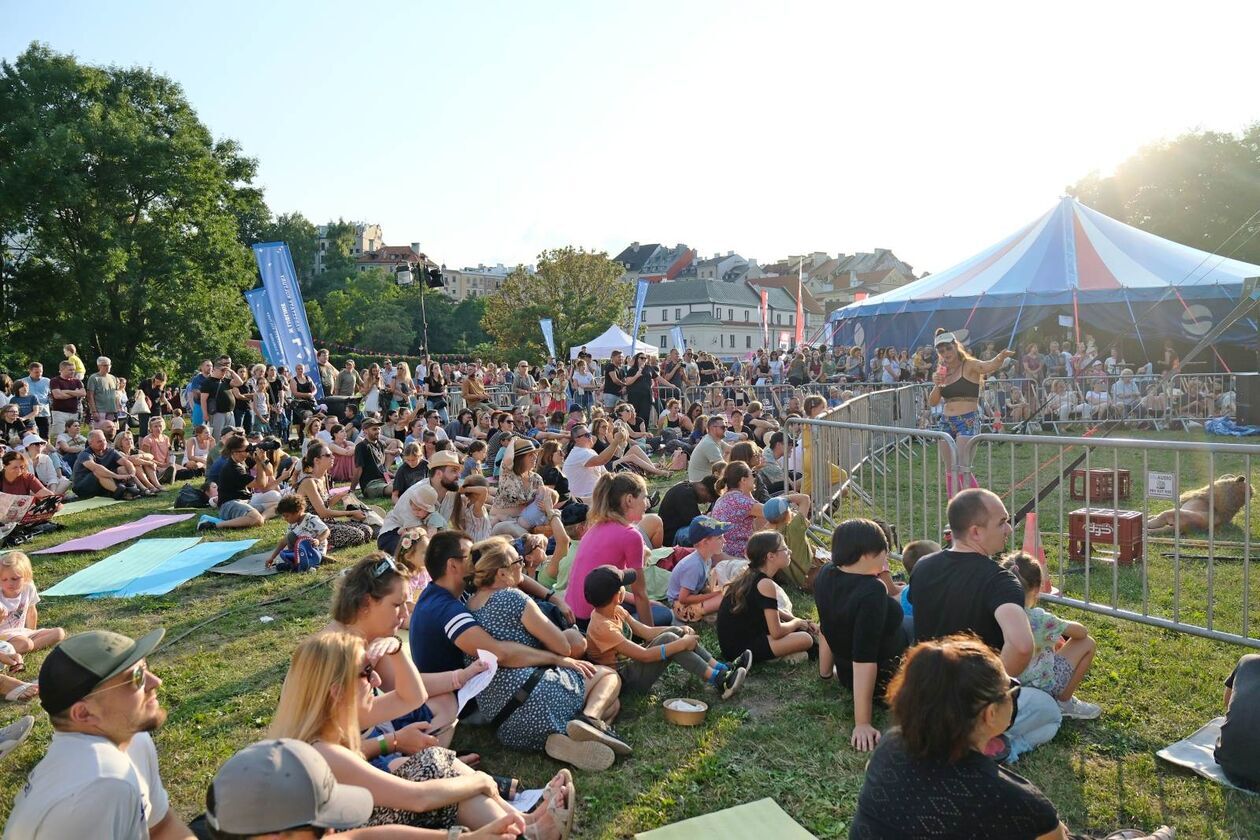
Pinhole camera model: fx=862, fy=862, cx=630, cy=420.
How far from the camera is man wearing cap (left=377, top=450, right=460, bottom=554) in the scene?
765 cm

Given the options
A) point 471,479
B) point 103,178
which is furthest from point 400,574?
point 103,178

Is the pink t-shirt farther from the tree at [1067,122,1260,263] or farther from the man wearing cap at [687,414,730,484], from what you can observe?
the tree at [1067,122,1260,263]

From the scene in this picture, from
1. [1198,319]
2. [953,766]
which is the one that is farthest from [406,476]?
[1198,319]

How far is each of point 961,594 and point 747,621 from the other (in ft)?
5.48

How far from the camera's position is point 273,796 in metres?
2.12

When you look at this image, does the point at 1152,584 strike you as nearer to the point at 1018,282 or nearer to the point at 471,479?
the point at 471,479

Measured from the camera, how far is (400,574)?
3949 mm

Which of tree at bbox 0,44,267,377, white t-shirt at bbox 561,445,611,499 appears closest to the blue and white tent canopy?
white t-shirt at bbox 561,445,611,499

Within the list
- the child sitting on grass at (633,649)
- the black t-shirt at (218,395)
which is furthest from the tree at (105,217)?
the child sitting on grass at (633,649)

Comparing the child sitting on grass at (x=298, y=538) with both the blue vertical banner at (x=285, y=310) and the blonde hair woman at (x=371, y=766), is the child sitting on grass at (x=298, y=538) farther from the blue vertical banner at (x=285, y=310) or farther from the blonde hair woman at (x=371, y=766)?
the blue vertical banner at (x=285, y=310)

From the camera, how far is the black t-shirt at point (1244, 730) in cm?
368

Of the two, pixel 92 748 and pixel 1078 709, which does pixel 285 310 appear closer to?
pixel 92 748

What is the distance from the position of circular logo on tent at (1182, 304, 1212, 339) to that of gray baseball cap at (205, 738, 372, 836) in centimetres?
2351

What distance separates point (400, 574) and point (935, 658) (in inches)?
95.6
